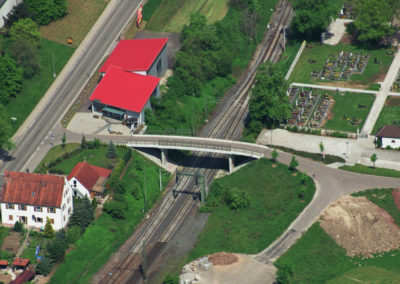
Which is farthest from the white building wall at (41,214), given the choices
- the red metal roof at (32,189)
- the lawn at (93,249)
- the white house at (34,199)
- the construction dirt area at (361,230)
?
the construction dirt area at (361,230)

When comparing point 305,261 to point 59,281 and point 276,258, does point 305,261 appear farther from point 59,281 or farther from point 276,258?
point 59,281

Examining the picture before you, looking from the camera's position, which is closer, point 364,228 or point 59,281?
point 59,281

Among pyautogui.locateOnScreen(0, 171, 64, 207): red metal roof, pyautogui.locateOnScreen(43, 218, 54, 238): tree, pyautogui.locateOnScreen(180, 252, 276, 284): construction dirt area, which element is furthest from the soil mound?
pyautogui.locateOnScreen(0, 171, 64, 207): red metal roof

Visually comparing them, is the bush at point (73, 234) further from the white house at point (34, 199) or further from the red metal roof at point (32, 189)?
the red metal roof at point (32, 189)

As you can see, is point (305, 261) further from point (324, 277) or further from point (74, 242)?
point (74, 242)

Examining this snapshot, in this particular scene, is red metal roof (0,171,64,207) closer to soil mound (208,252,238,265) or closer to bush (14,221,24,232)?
bush (14,221,24,232)

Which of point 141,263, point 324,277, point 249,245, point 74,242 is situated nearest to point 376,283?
point 324,277

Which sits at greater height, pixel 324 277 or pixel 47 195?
pixel 47 195
